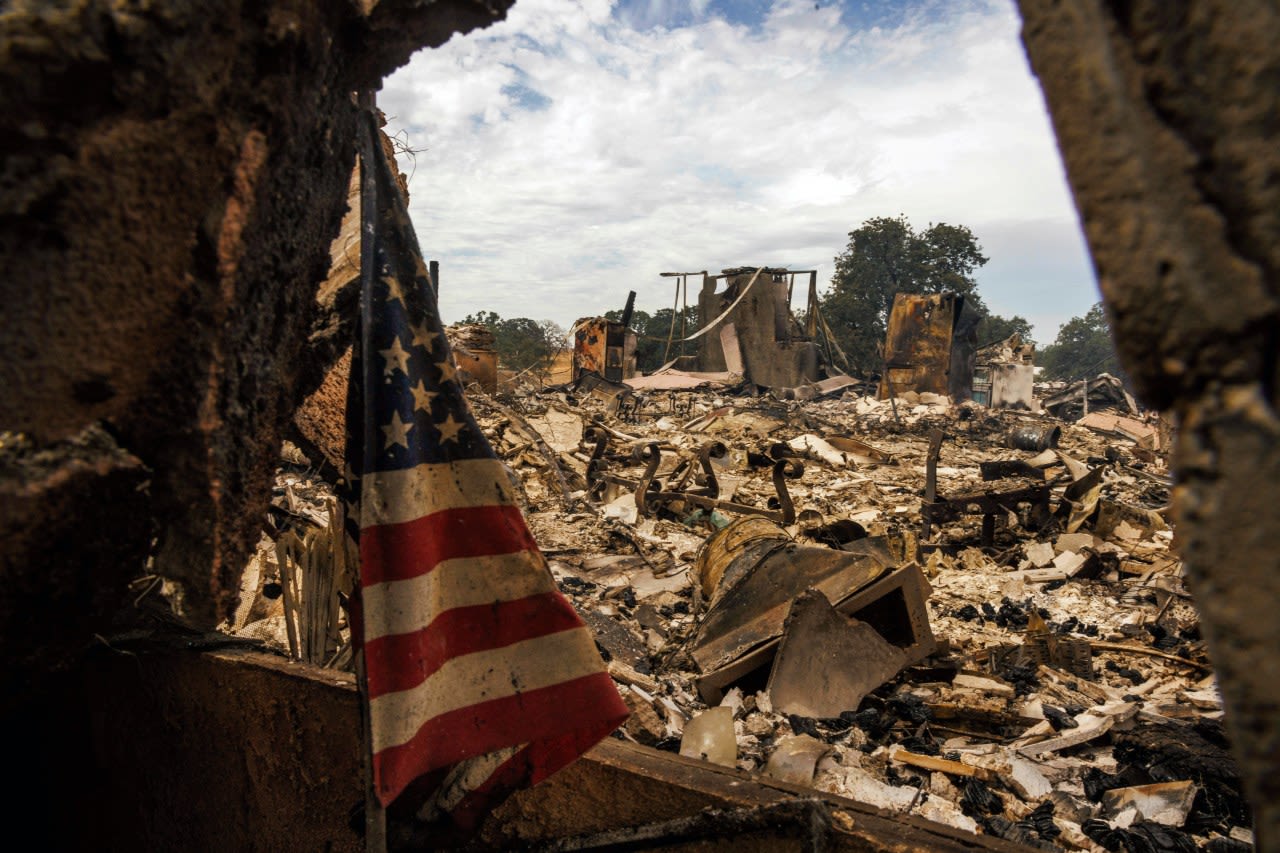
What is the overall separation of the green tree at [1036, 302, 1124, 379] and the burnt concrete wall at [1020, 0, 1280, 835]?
1969 inches

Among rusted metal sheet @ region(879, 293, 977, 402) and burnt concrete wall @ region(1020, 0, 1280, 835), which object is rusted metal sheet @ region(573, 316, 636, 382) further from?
burnt concrete wall @ region(1020, 0, 1280, 835)

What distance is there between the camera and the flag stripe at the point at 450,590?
1.90 m

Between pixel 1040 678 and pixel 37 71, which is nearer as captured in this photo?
pixel 37 71

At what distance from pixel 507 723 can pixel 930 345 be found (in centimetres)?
1858

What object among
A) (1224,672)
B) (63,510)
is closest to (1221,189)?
(1224,672)

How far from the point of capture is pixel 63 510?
1.27 metres

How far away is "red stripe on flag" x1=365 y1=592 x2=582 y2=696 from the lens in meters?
1.89

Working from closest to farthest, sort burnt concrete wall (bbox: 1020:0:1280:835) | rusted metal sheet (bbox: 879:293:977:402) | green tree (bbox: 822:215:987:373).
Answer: burnt concrete wall (bbox: 1020:0:1280:835)
rusted metal sheet (bbox: 879:293:977:402)
green tree (bbox: 822:215:987:373)

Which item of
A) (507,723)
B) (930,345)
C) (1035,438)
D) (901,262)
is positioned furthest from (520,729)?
(901,262)

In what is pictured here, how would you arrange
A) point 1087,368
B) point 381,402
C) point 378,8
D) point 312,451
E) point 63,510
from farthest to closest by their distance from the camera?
point 1087,368
point 312,451
point 381,402
point 378,8
point 63,510

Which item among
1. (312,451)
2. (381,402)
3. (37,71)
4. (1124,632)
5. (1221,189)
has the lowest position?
(1124,632)

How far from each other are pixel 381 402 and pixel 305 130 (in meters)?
0.71

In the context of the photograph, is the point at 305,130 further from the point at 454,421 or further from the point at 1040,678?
the point at 1040,678

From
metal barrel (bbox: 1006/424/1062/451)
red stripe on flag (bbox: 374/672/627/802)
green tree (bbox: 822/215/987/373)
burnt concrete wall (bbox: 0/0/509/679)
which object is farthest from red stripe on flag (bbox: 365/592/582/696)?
green tree (bbox: 822/215/987/373)
